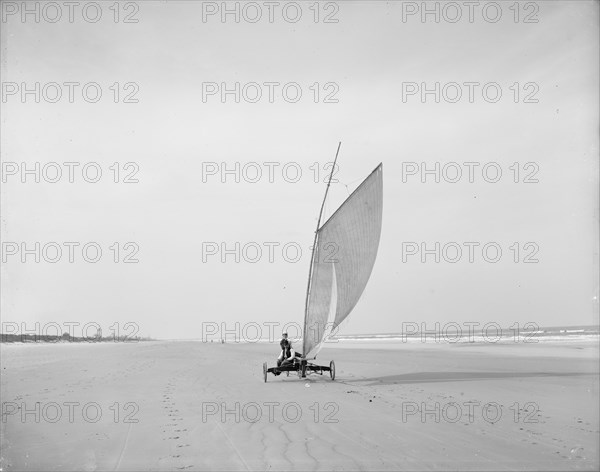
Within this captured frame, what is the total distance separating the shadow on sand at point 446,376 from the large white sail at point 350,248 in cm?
228

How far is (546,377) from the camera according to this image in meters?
16.4

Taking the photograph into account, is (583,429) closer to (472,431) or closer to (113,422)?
(472,431)

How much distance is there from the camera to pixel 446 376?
57.5 feet

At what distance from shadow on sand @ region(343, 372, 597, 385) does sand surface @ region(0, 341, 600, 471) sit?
358mm

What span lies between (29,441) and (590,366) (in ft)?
65.1

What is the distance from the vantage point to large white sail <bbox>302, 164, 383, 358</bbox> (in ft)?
55.2

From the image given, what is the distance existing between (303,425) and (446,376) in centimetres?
986
